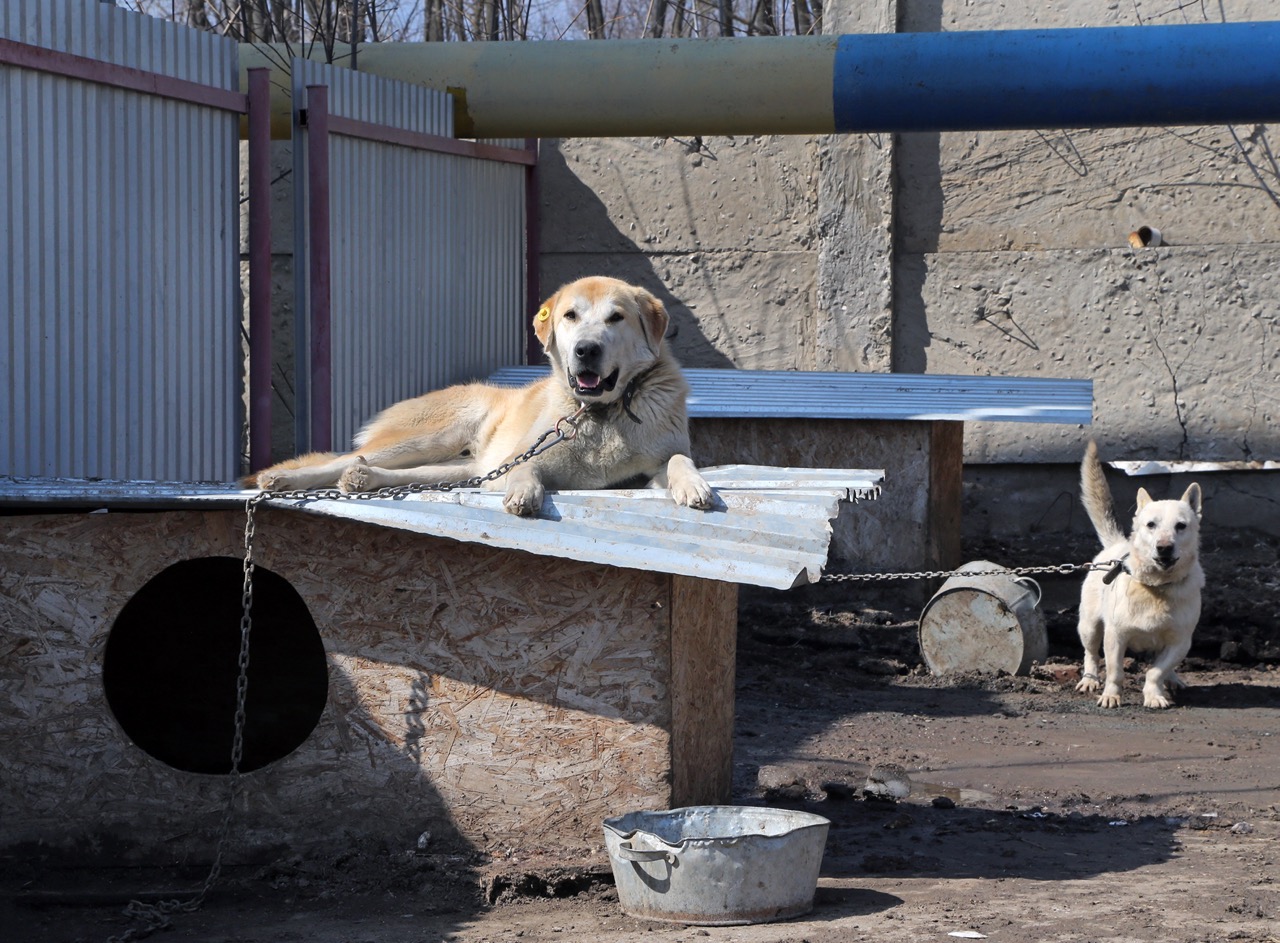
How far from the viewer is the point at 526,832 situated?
4.77 meters

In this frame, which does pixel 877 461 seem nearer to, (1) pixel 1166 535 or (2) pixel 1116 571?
(2) pixel 1116 571

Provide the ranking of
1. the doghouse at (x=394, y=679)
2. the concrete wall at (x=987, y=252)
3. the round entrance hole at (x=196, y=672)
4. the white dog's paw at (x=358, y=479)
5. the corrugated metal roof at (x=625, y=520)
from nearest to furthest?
1. the corrugated metal roof at (x=625, y=520)
2. the doghouse at (x=394, y=679)
3. the white dog's paw at (x=358, y=479)
4. the round entrance hole at (x=196, y=672)
5. the concrete wall at (x=987, y=252)

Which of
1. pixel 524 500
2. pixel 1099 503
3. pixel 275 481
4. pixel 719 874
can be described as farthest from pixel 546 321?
pixel 1099 503

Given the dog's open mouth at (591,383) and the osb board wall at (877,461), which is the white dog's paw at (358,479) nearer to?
the dog's open mouth at (591,383)

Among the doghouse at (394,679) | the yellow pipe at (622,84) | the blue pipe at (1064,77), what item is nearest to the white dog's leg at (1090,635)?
the blue pipe at (1064,77)

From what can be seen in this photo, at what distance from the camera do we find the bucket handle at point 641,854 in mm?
4090

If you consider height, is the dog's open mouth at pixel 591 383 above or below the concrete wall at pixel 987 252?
below

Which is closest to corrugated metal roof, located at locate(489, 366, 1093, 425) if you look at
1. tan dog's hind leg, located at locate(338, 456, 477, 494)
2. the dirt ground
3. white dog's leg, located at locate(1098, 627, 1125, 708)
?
white dog's leg, located at locate(1098, 627, 1125, 708)

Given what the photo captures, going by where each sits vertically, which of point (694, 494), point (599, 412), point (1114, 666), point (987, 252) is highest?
point (987, 252)

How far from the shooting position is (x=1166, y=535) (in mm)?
7633

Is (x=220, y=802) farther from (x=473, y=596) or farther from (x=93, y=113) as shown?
(x=93, y=113)

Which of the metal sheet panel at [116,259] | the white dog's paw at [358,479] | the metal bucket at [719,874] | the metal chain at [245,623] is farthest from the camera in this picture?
the metal sheet panel at [116,259]

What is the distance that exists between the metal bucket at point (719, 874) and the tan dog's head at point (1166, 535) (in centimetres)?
Answer: 412

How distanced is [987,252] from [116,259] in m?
6.16
